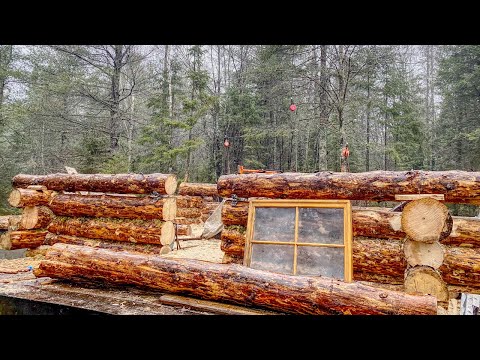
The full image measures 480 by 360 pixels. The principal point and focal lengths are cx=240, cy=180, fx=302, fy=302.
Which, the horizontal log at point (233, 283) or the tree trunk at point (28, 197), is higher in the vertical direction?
the tree trunk at point (28, 197)

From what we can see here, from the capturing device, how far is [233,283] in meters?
3.14

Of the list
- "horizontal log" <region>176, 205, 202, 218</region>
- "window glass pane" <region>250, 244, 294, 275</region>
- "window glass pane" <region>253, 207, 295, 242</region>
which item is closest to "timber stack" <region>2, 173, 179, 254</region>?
"window glass pane" <region>253, 207, 295, 242</region>

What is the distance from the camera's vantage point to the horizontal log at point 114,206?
6.15m

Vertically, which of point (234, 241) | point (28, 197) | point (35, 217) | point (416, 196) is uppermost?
point (416, 196)

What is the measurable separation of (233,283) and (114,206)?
163 inches

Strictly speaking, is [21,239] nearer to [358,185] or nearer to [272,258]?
[272,258]

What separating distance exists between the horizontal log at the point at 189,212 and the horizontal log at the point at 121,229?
610 cm

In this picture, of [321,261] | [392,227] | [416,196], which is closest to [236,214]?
[321,261]

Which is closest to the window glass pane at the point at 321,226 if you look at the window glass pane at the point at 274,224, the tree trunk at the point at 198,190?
the window glass pane at the point at 274,224

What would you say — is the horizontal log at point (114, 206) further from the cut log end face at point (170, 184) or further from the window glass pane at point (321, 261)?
the window glass pane at point (321, 261)

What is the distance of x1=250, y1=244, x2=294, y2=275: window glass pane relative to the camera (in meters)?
4.43

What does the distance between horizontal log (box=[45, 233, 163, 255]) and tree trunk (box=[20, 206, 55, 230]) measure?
0.32 m
